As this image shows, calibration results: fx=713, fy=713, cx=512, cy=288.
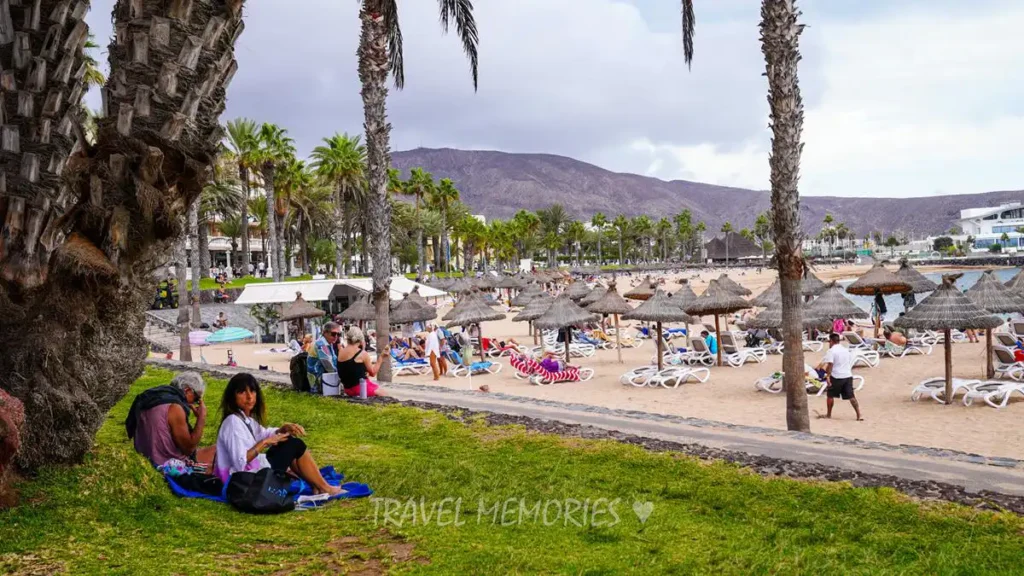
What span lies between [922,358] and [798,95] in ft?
42.4

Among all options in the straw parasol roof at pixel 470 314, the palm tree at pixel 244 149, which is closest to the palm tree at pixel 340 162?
the palm tree at pixel 244 149

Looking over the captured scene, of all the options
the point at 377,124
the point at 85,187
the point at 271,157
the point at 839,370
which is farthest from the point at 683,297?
the point at 271,157

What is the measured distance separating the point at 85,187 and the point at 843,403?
527 inches

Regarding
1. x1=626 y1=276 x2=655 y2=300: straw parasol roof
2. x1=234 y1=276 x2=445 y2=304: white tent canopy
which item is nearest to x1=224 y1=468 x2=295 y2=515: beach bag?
x1=234 y1=276 x2=445 y2=304: white tent canopy

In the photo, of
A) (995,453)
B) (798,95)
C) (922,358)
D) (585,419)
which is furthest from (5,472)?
(922,358)

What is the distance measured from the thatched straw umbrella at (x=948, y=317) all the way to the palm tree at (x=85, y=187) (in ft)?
43.2

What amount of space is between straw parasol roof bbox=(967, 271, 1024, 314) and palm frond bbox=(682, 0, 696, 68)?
1285 centimetres

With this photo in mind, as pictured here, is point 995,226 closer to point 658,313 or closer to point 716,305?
point 716,305

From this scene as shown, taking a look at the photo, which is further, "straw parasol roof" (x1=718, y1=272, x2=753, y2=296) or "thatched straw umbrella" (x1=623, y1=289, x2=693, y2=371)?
"straw parasol roof" (x1=718, y1=272, x2=753, y2=296)

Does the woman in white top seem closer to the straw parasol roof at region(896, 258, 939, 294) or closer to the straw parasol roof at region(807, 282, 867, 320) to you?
the straw parasol roof at region(807, 282, 867, 320)

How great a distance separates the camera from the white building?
526ft

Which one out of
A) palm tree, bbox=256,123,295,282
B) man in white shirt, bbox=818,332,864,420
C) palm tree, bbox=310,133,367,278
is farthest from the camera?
palm tree, bbox=310,133,367,278

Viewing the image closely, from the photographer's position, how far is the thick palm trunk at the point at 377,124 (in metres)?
14.3

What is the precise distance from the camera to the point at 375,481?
5.90m
